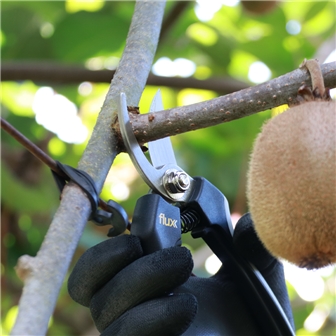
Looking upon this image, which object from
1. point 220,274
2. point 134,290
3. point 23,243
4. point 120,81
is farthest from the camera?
point 23,243

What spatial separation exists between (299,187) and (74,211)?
0.25 metres

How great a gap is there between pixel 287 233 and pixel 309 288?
186 cm

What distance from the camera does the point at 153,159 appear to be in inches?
33.4

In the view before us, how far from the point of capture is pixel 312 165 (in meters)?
0.65

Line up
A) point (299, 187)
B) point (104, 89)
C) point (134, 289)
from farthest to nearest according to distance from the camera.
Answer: point (104, 89) < point (134, 289) < point (299, 187)

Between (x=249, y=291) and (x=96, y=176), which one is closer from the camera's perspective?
(x=96, y=176)

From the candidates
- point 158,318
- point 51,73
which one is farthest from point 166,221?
point 51,73

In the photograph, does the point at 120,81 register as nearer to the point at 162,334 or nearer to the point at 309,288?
the point at 162,334

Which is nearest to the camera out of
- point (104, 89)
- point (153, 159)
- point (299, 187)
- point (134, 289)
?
point (299, 187)

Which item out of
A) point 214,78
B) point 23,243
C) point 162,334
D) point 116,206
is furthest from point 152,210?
point 23,243

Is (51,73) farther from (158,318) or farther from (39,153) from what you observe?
(158,318)

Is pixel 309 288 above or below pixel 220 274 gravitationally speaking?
above

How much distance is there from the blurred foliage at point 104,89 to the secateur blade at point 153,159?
2.82 feet

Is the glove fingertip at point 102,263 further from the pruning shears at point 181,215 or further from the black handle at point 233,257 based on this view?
the black handle at point 233,257
